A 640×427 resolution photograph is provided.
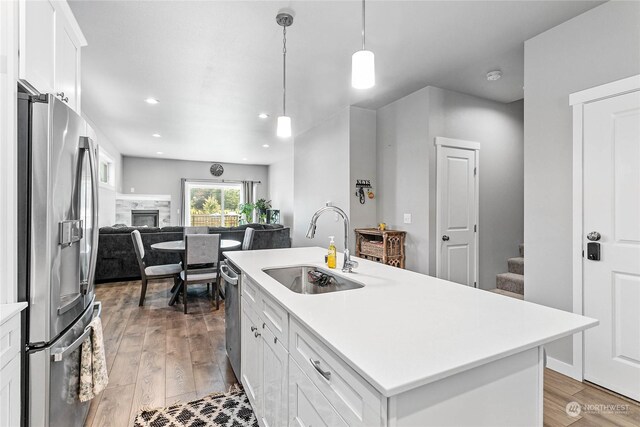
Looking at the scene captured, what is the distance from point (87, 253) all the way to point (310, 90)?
9.68 ft

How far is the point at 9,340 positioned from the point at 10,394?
0.67 ft

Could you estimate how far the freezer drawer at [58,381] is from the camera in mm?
→ 1299

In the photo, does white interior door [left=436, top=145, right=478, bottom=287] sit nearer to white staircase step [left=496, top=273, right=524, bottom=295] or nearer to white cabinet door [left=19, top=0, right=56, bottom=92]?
white staircase step [left=496, top=273, right=524, bottom=295]

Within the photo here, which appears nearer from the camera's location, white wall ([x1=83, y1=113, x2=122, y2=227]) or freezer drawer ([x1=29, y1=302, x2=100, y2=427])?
freezer drawer ([x1=29, y1=302, x2=100, y2=427])

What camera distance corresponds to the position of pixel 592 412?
1971mm

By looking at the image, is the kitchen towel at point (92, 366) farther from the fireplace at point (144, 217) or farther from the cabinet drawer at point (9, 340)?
the fireplace at point (144, 217)

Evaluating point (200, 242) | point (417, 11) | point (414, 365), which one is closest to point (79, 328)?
point (414, 365)

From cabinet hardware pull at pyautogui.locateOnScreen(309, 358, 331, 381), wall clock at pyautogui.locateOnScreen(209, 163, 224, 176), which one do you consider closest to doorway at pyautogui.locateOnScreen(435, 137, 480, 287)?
cabinet hardware pull at pyautogui.locateOnScreen(309, 358, 331, 381)

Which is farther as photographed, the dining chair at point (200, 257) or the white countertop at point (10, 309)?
the dining chair at point (200, 257)

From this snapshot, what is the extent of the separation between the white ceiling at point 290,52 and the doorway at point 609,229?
77cm

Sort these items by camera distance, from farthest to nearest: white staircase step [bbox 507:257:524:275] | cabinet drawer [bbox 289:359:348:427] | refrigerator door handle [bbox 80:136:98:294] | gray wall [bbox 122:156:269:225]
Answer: gray wall [bbox 122:156:269:225]
white staircase step [bbox 507:257:524:275]
refrigerator door handle [bbox 80:136:98:294]
cabinet drawer [bbox 289:359:348:427]

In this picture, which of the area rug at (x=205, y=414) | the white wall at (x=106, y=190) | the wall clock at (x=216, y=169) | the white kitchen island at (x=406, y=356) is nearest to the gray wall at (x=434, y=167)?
the white kitchen island at (x=406, y=356)

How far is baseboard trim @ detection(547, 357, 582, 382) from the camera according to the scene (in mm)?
2356

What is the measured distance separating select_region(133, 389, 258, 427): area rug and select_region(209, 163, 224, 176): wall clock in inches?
337
